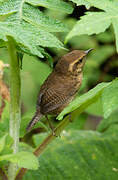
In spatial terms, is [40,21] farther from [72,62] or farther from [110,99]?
[72,62]

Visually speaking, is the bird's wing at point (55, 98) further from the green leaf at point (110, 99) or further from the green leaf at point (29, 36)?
the green leaf at point (110, 99)

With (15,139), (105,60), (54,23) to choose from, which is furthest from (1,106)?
(105,60)

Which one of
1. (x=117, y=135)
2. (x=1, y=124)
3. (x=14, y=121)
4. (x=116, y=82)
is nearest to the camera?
(x=116, y=82)

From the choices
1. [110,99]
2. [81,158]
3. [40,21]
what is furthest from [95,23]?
[81,158]

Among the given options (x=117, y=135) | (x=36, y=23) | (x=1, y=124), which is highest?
(x=36, y=23)

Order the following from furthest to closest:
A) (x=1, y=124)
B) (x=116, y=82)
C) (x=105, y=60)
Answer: (x=105, y=60)
(x=1, y=124)
(x=116, y=82)

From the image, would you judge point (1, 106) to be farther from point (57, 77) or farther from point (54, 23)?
point (54, 23)

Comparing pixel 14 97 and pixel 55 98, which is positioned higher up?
pixel 14 97
